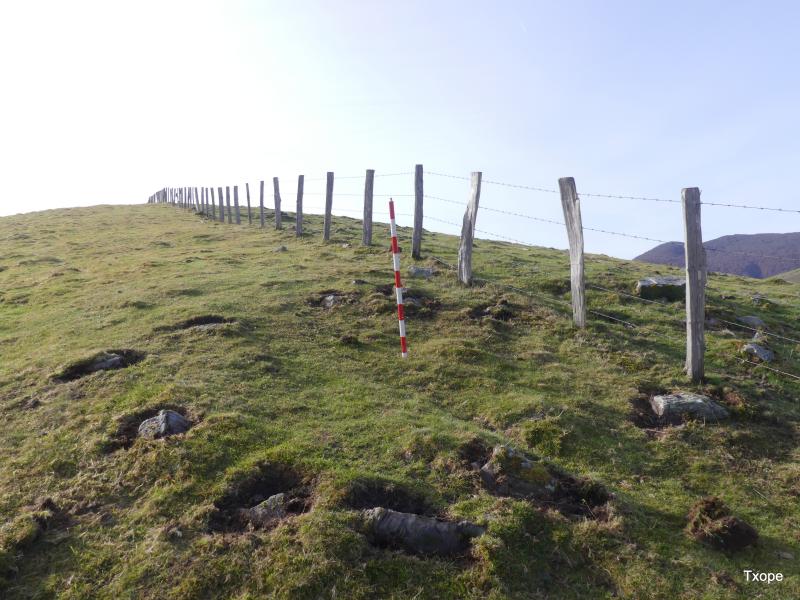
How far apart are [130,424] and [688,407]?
807 cm

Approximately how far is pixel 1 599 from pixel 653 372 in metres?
9.48

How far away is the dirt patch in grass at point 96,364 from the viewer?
10.2 metres

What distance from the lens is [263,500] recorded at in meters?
6.56

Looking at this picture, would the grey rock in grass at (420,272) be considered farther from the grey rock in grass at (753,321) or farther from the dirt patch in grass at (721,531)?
the dirt patch in grass at (721,531)

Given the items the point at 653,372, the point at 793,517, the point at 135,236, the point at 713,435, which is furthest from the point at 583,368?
the point at 135,236

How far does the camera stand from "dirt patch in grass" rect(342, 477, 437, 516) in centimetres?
631

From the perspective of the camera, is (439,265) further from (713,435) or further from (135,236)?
(135,236)

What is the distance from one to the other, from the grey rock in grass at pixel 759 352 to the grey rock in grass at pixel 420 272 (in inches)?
313

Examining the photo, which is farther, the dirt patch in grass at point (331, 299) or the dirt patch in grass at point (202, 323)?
the dirt patch in grass at point (331, 299)

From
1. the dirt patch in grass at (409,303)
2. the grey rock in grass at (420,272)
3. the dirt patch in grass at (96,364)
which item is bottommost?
the dirt patch in grass at (96,364)

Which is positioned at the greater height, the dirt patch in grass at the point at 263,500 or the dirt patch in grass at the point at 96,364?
the dirt patch in grass at the point at 96,364

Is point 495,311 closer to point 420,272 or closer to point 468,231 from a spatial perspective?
point 468,231

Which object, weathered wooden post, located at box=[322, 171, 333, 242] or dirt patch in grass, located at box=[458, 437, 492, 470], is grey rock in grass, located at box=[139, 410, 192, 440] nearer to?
dirt patch in grass, located at box=[458, 437, 492, 470]

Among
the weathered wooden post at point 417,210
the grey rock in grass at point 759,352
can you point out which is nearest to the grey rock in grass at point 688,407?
the grey rock in grass at point 759,352
